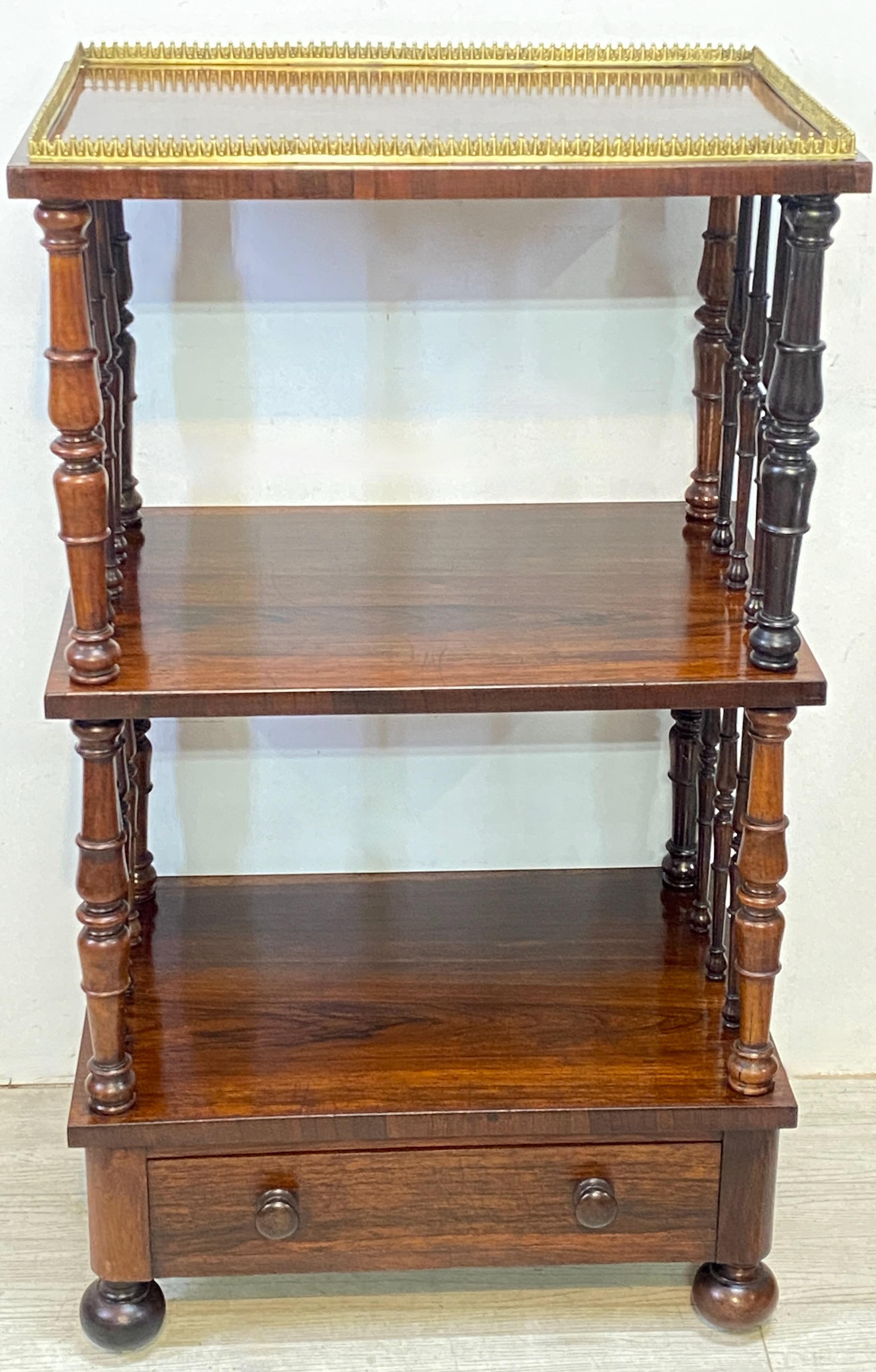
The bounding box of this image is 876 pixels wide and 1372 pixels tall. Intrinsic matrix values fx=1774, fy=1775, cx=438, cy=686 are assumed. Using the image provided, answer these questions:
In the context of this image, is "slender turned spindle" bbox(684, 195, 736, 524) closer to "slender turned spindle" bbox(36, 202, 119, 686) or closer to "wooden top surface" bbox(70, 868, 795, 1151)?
"wooden top surface" bbox(70, 868, 795, 1151)

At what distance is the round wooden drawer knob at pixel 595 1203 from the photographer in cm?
206

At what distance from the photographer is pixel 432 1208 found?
82.1 inches

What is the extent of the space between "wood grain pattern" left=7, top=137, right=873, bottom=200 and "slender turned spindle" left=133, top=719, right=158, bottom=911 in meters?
0.83

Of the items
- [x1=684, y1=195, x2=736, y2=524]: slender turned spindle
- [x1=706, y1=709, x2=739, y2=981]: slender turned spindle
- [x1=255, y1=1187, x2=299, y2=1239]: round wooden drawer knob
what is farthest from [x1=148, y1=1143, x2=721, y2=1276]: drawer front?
[x1=684, y1=195, x2=736, y2=524]: slender turned spindle

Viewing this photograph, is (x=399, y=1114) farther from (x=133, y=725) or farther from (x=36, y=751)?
(x=36, y=751)

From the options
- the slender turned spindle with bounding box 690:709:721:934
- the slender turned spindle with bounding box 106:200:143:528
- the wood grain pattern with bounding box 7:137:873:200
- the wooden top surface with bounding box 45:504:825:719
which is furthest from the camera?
the slender turned spindle with bounding box 690:709:721:934

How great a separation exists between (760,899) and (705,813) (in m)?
0.33

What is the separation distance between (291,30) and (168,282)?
334mm

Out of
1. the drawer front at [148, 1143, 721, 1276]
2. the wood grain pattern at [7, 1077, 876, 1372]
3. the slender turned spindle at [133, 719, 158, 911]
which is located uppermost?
the slender turned spindle at [133, 719, 158, 911]

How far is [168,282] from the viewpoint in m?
2.20

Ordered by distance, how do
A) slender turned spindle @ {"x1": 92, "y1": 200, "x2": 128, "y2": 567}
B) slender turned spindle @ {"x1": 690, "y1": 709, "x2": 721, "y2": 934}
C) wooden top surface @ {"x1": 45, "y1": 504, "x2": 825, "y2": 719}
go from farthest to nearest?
1. slender turned spindle @ {"x1": 690, "y1": 709, "x2": 721, "y2": 934}
2. slender turned spindle @ {"x1": 92, "y1": 200, "x2": 128, "y2": 567}
3. wooden top surface @ {"x1": 45, "y1": 504, "x2": 825, "y2": 719}

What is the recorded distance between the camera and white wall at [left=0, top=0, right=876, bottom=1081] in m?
2.15

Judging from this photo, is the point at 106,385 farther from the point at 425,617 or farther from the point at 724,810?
the point at 724,810

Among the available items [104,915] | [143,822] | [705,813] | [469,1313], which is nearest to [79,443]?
[104,915]
